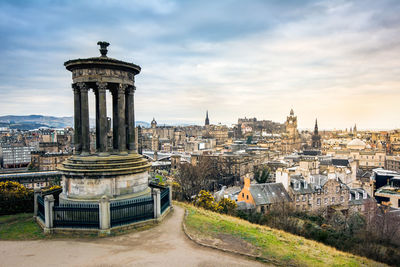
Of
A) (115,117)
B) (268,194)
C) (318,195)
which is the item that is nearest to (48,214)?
(115,117)

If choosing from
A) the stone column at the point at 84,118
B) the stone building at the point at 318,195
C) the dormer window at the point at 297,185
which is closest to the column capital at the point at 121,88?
the stone column at the point at 84,118

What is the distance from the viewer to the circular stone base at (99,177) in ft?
44.5

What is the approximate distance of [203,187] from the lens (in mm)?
48375

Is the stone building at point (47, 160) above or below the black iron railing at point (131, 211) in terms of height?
below

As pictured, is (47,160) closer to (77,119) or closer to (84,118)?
(77,119)

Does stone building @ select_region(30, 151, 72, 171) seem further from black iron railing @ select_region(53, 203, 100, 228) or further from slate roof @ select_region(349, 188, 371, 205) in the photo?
black iron railing @ select_region(53, 203, 100, 228)

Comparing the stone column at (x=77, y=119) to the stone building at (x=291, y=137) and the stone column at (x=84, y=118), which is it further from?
the stone building at (x=291, y=137)

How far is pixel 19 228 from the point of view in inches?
511

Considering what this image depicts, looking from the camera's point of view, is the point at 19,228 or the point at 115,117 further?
the point at 115,117

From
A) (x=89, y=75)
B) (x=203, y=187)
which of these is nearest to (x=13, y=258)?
(x=89, y=75)

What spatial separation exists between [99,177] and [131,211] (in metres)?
2.48

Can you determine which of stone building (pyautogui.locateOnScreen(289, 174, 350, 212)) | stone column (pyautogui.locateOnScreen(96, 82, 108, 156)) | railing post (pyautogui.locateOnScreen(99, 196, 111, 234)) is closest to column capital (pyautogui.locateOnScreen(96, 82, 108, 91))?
stone column (pyautogui.locateOnScreen(96, 82, 108, 156))

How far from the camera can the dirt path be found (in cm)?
929

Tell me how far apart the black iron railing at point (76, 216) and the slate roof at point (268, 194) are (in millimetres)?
26039
